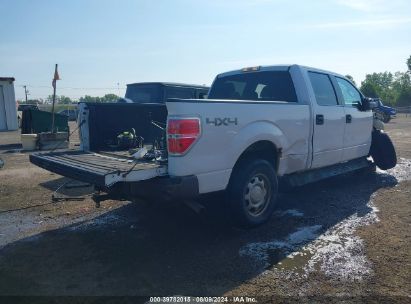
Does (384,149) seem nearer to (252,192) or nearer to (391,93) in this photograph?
(252,192)

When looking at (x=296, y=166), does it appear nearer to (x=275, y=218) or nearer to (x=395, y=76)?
(x=275, y=218)

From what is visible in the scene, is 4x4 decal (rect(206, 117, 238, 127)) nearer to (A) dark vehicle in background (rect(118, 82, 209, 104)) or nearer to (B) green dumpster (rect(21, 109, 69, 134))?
(A) dark vehicle in background (rect(118, 82, 209, 104))

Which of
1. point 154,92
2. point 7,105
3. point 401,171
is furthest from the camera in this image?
point 7,105

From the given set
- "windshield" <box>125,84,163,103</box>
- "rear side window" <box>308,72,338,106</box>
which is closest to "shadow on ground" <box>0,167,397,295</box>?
"rear side window" <box>308,72,338,106</box>

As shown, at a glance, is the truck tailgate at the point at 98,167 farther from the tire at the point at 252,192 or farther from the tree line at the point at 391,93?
the tree line at the point at 391,93

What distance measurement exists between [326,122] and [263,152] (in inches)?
55.7

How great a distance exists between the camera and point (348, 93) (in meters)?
6.58

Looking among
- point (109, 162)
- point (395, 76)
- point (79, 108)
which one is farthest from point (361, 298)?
point (395, 76)

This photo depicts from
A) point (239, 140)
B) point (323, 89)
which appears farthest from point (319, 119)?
point (239, 140)

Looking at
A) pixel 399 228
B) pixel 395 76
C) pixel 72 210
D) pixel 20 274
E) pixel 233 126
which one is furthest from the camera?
pixel 395 76

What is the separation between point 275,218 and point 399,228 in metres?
1.54

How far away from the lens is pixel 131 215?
538 cm

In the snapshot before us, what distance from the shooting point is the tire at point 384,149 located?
753 cm

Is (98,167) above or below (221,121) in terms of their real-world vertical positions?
below
